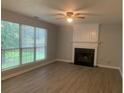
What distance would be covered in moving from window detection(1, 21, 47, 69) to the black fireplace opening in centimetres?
200

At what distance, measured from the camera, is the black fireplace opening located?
646 cm

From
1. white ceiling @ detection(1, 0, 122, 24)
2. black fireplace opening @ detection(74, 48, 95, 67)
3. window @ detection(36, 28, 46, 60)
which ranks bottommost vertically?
black fireplace opening @ detection(74, 48, 95, 67)

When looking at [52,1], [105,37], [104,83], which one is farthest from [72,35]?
[52,1]

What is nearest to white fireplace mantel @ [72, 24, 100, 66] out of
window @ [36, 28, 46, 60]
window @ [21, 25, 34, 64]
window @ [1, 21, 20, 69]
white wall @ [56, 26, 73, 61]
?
white wall @ [56, 26, 73, 61]

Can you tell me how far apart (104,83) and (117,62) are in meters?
2.51

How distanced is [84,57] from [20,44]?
11.8 ft

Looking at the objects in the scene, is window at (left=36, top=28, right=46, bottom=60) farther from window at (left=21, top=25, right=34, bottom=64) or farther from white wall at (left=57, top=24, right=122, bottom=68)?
white wall at (left=57, top=24, right=122, bottom=68)

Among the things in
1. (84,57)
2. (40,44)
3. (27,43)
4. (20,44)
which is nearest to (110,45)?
(84,57)

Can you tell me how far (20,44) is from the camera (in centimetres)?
467

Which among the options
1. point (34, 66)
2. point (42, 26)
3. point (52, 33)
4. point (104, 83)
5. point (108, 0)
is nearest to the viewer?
point (108, 0)

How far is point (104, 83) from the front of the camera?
397 cm

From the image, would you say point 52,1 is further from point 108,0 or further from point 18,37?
point 18,37

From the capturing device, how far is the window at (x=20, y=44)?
13.3ft

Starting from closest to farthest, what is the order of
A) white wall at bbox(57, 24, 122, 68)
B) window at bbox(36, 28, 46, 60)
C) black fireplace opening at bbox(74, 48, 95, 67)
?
window at bbox(36, 28, 46, 60) → white wall at bbox(57, 24, 122, 68) → black fireplace opening at bbox(74, 48, 95, 67)
